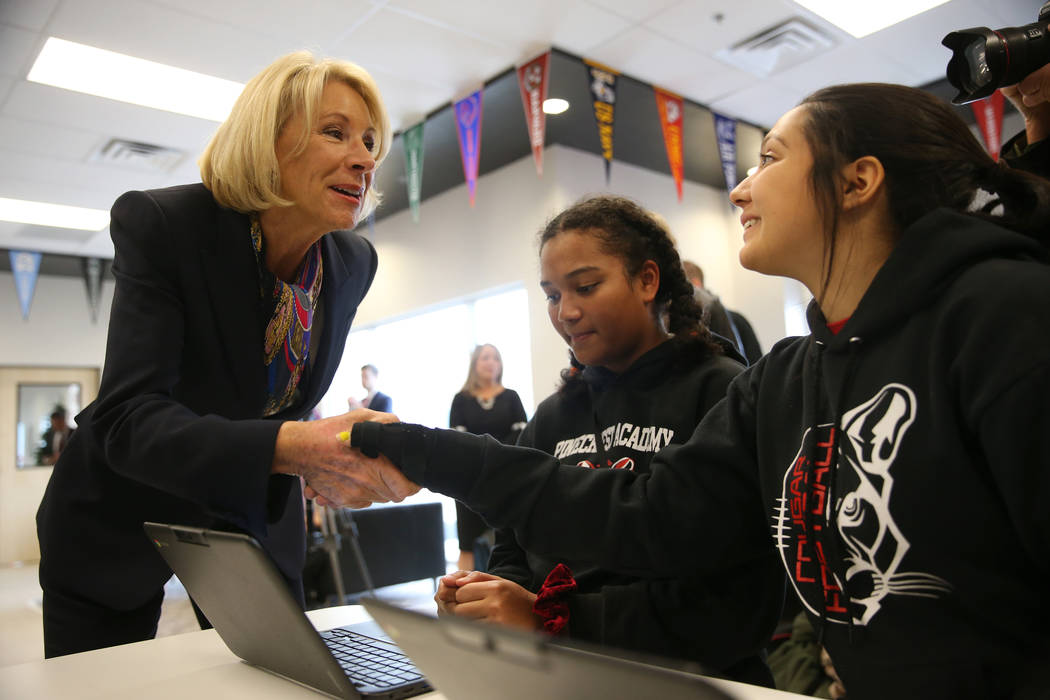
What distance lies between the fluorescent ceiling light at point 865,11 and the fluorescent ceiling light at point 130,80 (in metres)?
2.97

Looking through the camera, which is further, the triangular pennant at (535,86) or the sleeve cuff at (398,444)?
the triangular pennant at (535,86)

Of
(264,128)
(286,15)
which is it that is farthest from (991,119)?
(264,128)

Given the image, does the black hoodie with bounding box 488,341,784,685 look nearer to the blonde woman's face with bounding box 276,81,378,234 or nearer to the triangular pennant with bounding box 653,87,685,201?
the blonde woman's face with bounding box 276,81,378,234

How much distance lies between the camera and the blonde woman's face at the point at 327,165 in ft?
3.77

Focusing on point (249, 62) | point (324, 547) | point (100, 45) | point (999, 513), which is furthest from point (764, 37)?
point (999, 513)

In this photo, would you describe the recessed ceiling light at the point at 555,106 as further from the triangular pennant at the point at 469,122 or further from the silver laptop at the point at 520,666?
the silver laptop at the point at 520,666

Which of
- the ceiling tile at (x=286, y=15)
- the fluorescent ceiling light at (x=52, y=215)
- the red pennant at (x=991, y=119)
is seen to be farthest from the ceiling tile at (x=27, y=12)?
the red pennant at (x=991, y=119)

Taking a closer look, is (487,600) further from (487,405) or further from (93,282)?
(93,282)

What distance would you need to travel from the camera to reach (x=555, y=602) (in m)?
0.96

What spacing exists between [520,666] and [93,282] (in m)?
8.86

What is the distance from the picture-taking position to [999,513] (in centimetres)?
61

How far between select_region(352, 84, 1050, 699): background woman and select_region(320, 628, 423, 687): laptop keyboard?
184 millimetres

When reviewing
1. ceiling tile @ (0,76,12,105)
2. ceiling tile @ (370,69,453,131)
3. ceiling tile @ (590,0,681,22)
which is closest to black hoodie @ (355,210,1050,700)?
ceiling tile @ (590,0,681,22)

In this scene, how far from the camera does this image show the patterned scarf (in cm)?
112
